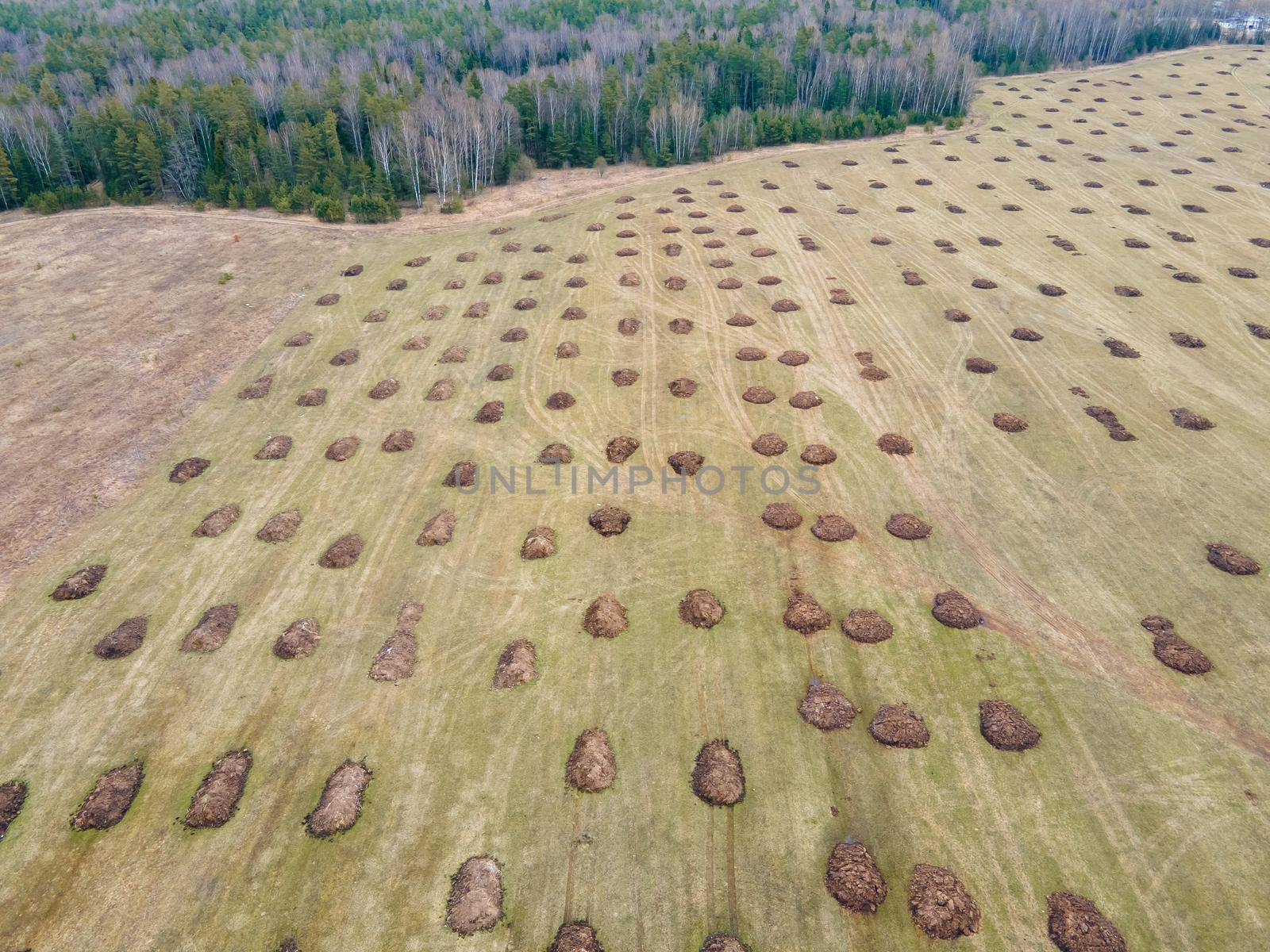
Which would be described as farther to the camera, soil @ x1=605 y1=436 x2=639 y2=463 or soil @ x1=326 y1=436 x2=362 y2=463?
soil @ x1=326 y1=436 x2=362 y2=463

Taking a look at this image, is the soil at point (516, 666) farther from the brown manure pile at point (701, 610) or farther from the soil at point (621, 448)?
the soil at point (621, 448)

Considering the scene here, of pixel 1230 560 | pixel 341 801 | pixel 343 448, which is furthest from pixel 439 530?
pixel 1230 560

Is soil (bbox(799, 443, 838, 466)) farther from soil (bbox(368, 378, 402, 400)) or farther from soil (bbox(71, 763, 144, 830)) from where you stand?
soil (bbox(71, 763, 144, 830))

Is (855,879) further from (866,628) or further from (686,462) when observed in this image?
(686,462)

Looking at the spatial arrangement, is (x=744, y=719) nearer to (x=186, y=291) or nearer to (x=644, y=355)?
(x=644, y=355)

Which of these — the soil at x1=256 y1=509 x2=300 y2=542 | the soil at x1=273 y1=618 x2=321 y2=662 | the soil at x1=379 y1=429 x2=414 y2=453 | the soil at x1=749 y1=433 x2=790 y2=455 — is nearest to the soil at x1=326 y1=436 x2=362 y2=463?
the soil at x1=379 y1=429 x2=414 y2=453

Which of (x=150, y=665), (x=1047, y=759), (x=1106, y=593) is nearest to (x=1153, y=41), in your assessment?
(x=1106, y=593)

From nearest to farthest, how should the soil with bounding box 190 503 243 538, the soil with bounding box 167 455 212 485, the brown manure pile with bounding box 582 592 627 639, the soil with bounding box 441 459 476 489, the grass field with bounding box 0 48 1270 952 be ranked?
the grass field with bounding box 0 48 1270 952, the brown manure pile with bounding box 582 592 627 639, the soil with bounding box 190 503 243 538, the soil with bounding box 441 459 476 489, the soil with bounding box 167 455 212 485
